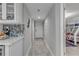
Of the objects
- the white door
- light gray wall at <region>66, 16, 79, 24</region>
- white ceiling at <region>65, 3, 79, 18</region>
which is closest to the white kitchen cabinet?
white ceiling at <region>65, 3, 79, 18</region>

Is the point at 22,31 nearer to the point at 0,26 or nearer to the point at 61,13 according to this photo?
the point at 0,26

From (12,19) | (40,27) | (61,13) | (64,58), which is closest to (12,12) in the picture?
(12,19)

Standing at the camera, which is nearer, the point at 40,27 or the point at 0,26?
the point at 0,26

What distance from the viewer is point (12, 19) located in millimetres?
2625

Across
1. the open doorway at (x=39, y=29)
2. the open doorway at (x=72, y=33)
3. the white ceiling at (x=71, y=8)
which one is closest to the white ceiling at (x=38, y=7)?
the white ceiling at (x=71, y=8)

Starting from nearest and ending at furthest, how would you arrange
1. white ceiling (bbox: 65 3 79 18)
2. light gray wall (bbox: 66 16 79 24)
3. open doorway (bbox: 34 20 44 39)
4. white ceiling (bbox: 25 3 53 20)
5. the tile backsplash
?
the tile backsplash < white ceiling (bbox: 25 3 53 20) < white ceiling (bbox: 65 3 79 18) < light gray wall (bbox: 66 16 79 24) < open doorway (bbox: 34 20 44 39)

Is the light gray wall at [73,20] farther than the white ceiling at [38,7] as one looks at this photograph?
Yes

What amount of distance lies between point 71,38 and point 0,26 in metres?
5.81

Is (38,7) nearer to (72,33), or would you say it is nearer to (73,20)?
(72,33)

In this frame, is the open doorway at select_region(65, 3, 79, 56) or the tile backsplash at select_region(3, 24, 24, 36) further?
the open doorway at select_region(65, 3, 79, 56)

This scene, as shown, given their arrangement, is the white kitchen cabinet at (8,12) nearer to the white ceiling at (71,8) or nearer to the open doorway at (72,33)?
the white ceiling at (71,8)

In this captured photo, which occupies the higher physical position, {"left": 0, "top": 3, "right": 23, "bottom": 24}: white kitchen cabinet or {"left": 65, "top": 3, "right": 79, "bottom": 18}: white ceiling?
{"left": 65, "top": 3, "right": 79, "bottom": 18}: white ceiling

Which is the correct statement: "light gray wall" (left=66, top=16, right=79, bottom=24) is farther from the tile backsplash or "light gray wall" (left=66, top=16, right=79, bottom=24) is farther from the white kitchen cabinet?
the white kitchen cabinet

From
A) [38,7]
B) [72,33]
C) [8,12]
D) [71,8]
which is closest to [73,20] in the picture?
[72,33]
